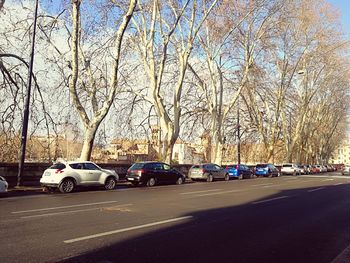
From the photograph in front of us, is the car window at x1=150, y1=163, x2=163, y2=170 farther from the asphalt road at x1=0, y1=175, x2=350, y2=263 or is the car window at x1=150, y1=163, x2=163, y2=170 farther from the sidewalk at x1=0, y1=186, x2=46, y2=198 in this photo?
the asphalt road at x1=0, y1=175, x2=350, y2=263

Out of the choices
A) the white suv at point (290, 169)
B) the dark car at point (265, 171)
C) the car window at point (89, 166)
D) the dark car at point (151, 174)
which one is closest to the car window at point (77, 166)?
the car window at point (89, 166)

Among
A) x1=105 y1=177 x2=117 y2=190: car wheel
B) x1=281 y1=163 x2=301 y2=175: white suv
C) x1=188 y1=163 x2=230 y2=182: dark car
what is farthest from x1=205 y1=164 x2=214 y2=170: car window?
x1=281 y1=163 x2=301 y2=175: white suv

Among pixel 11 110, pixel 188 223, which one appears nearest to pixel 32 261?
pixel 188 223

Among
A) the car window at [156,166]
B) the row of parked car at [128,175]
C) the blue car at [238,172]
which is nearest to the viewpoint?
the row of parked car at [128,175]

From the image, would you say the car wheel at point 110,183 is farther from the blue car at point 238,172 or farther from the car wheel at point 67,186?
the blue car at point 238,172

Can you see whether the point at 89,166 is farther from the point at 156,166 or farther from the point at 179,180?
the point at 179,180

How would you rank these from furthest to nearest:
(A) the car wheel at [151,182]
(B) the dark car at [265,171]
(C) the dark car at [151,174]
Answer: (B) the dark car at [265,171] < (A) the car wheel at [151,182] < (C) the dark car at [151,174]

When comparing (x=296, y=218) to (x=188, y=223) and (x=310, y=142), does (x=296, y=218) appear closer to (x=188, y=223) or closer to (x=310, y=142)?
(x=188, y=223)

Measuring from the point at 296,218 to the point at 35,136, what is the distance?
19351mm

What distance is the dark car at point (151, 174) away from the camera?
2370 centimetres

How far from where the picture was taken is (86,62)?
25422 millimetres

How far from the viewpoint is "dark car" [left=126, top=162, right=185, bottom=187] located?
77.8 ft

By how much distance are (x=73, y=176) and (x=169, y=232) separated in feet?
36.1

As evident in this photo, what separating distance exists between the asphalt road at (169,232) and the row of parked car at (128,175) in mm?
4650
